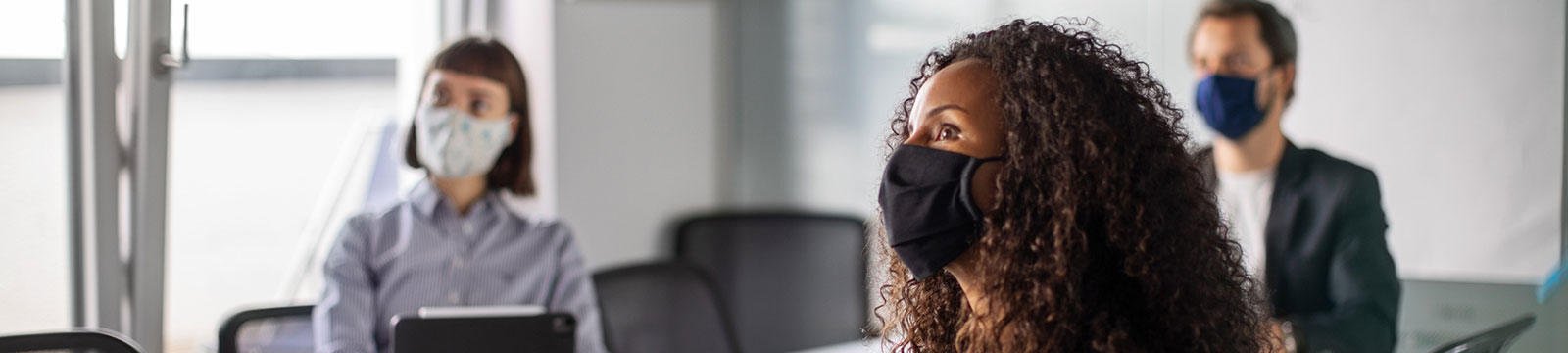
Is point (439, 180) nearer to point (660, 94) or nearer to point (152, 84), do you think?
point (152, 84)

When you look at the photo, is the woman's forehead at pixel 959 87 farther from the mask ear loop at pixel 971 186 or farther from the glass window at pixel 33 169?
the glass window at pixel 33 169

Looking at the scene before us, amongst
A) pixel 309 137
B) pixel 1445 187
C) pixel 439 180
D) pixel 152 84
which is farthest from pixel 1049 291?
pixel 309 137

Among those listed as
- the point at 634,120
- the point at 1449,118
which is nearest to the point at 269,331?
the point at 634,120

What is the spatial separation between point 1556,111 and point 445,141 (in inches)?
79.1

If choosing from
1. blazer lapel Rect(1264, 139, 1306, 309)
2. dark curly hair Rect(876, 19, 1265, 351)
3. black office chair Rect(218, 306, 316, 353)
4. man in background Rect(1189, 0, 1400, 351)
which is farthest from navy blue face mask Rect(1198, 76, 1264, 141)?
black office chair Rect(218, 306, 316, 353)

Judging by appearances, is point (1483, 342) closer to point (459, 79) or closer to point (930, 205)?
point (930, 205)

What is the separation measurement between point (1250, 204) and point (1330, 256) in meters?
0.17

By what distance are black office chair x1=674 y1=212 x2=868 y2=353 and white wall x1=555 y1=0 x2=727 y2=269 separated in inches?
6.2

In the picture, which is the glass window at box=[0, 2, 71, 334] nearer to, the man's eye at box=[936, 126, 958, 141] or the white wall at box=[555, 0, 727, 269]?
the white wall at box=[555, 0, 727, 269]

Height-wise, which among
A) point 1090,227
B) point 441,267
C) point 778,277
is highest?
point 1090,227

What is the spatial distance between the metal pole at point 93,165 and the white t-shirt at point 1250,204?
2.25m

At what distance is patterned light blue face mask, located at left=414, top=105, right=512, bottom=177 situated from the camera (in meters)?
2.33

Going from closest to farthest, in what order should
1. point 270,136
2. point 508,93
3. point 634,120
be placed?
point 508,93 < point 270,136 < point 634,120

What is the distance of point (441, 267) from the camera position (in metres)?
2.36
